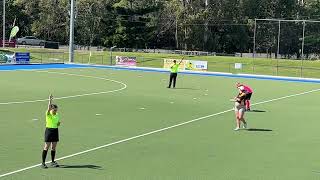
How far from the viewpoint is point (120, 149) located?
14.5 metres

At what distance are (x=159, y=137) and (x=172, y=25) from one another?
70.4 meters

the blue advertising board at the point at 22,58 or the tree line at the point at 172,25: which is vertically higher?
the tree line at the point at 172,25

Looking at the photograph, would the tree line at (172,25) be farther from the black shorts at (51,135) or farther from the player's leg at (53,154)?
the black shorts at (51,135)

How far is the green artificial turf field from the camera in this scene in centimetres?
1227

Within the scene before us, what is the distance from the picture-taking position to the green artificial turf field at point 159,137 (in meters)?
12.3

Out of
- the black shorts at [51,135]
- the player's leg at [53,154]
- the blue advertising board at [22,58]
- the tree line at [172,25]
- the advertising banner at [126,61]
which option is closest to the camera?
the black shorts at [51,135]

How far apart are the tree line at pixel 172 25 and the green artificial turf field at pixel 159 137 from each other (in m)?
54.5

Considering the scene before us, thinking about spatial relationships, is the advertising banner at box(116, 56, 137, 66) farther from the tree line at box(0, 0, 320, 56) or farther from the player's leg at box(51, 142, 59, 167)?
the player's leg at box(51, 142, 59, 167)

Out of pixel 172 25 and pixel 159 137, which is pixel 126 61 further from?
pixel 159 137

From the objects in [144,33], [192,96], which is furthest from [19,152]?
[144,33]

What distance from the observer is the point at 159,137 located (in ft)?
54.2

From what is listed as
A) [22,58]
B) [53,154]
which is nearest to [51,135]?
[53,154]

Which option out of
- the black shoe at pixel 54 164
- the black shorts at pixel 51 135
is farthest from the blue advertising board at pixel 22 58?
the black shorts at pixel 51 135

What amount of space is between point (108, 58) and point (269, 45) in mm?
32382
